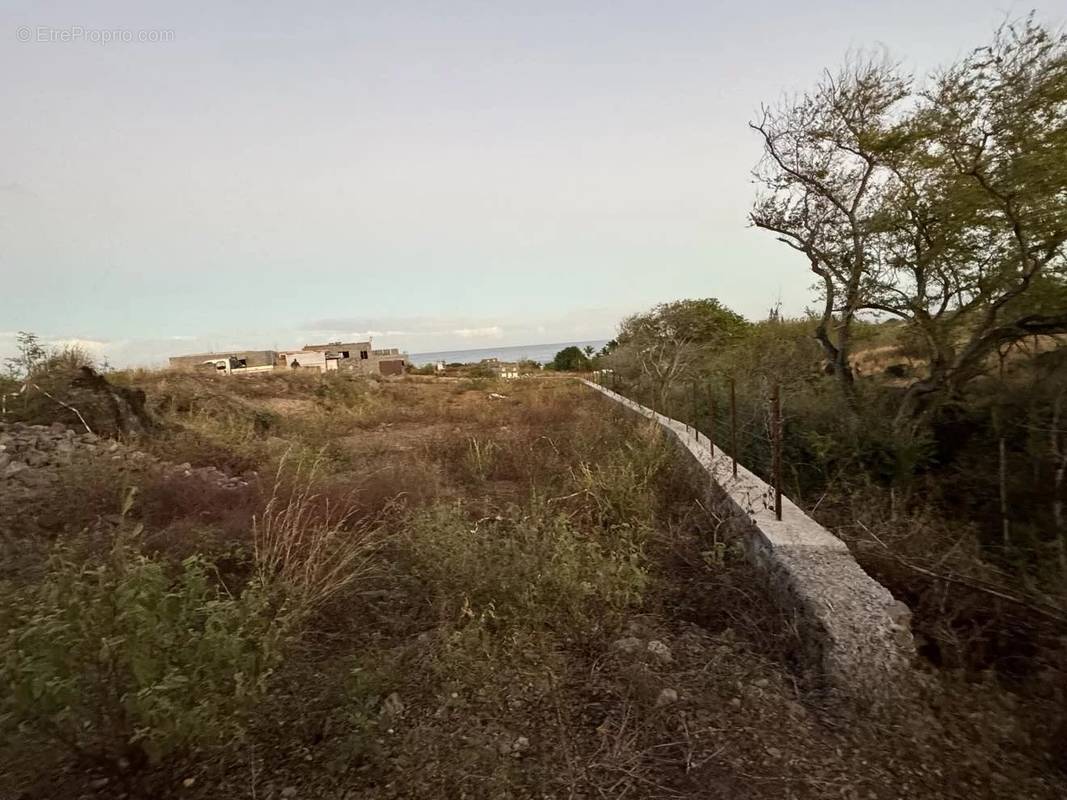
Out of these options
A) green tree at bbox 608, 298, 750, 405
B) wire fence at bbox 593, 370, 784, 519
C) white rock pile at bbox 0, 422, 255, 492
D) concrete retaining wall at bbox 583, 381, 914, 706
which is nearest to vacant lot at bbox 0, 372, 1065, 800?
concrete retaining wall at bbox 583, 381, 914, 706

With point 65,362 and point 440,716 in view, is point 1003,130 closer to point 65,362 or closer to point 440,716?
point 440,716

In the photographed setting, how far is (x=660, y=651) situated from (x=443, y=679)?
108 cm

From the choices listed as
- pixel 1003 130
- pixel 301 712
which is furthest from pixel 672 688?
pixel 1003 130

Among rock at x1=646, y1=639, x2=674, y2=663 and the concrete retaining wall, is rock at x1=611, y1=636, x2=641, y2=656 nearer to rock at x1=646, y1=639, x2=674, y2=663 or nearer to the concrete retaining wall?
rock at x1=646, y1=639, x2=674, y2=663

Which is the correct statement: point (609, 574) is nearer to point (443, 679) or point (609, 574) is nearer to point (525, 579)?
point (525, 579)

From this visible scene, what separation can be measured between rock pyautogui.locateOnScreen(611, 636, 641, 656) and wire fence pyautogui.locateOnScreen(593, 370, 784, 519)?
1478 mm

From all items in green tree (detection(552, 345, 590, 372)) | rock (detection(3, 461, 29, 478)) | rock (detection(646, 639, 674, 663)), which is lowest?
rock (detection(646, 639, 674, 663))

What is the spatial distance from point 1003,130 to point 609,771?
771cm

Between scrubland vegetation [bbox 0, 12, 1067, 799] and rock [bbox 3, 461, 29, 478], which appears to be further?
rock [bbox 3, 461, 29, 478]

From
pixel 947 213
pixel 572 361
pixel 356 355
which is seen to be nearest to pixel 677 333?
pixel 947 213

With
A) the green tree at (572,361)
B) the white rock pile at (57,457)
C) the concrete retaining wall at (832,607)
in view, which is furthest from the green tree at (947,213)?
the green tree at (572,361)

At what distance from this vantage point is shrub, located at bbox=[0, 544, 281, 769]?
184cm

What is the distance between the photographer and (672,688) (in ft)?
8.25

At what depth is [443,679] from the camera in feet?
8.55
